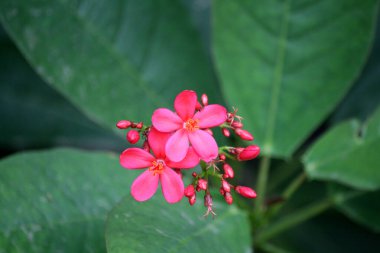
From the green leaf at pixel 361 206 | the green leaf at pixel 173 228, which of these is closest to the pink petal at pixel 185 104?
the green leaf at pixel 173 228

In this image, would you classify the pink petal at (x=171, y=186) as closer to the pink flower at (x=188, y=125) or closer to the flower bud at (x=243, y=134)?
the pink flower at (x=188, y=125)

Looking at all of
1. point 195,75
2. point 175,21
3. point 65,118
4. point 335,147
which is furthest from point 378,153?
point 65,118

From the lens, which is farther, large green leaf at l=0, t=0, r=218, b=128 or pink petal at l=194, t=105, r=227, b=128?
large green leaf at l=0, t=0, r=218, b=128

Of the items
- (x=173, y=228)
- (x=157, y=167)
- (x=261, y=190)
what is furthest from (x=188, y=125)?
(x=261, y=190)

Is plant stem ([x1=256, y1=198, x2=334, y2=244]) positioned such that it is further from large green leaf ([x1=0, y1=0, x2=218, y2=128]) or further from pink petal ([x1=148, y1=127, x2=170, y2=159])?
pink petal ([x1=148, y1=127, x2=170, y2=159])

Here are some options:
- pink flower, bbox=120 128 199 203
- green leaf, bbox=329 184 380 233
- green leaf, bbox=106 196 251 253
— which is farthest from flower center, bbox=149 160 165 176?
green leaf, bbox=329 184 380 233

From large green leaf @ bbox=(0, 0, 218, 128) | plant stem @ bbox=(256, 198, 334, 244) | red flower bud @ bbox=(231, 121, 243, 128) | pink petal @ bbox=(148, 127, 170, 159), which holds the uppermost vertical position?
large green leaf @ bbox=(0, 0, 218, 128)
